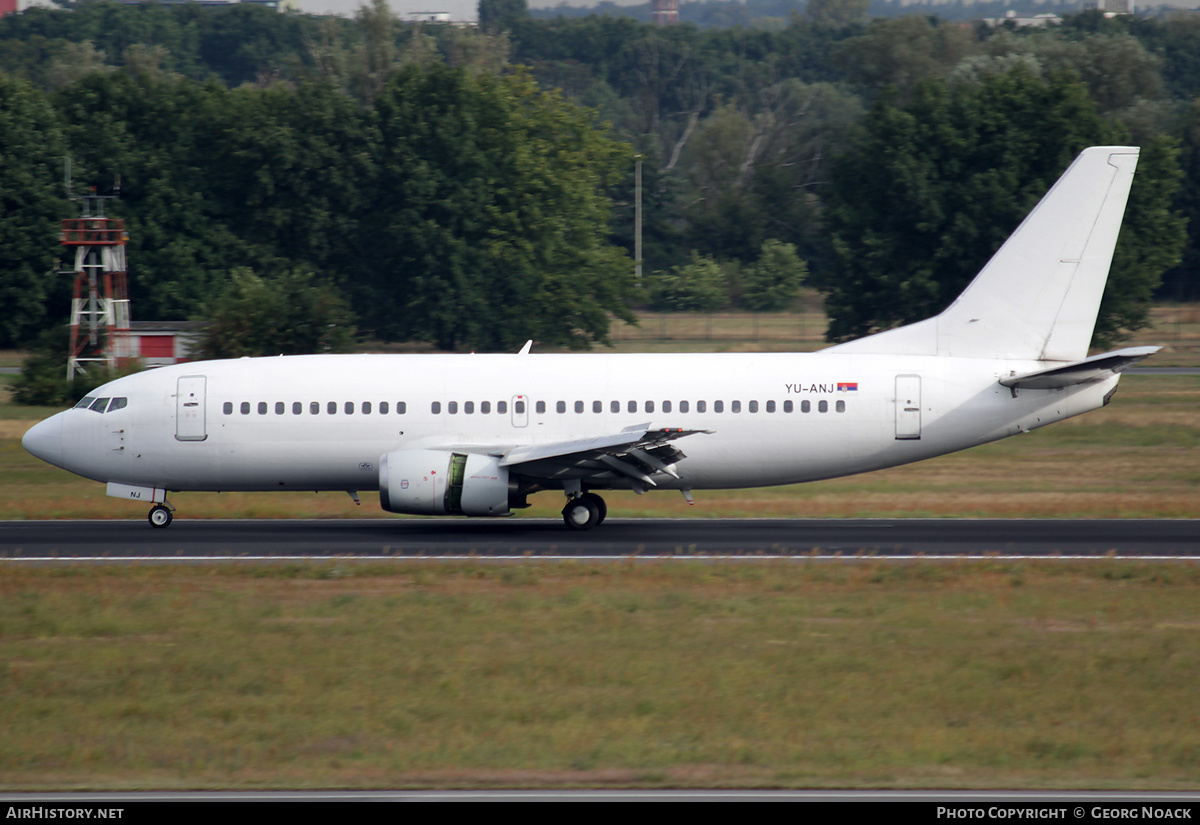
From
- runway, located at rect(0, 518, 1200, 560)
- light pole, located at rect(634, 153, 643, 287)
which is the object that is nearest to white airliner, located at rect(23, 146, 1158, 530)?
runway, located at rect(0, 518, 1200, 560)

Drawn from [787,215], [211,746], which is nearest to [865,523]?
[211,746]

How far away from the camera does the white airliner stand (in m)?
27.3

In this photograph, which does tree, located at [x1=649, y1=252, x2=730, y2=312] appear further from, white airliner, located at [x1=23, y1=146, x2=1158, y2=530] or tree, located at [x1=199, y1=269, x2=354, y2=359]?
white airliner, located at [x1=23, y1=146, x2=1158, y2=530]

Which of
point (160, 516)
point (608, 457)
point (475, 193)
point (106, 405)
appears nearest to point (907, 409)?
point (608, 457)

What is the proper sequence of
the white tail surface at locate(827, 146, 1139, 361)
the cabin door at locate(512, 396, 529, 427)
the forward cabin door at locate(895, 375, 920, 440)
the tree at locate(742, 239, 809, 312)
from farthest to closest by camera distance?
1. the tree at locate(742, 239, 809, 312)
2. the white tail surface at locate(827, 146, 1139, 361)
3. the cabin door at locate(512, 396, 529, 427)
4. the forward cabin door at locate(895, 375, 920, 440)

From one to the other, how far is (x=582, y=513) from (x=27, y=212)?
172 feet

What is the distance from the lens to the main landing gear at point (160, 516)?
28047 millimetres

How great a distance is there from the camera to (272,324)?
174 feet

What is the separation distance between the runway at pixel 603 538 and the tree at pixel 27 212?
43482 mm

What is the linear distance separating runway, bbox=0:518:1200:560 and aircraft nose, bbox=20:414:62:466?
1.49 m

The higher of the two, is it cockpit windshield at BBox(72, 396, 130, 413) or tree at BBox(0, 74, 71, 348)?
tree at BBox(0, 74, 71, 348)

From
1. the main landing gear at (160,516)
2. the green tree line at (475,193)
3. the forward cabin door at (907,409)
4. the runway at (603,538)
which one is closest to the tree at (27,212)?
the green tree line at (475,193)

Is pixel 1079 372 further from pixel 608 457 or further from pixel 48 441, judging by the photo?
pixel 48 441
